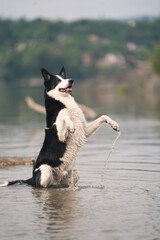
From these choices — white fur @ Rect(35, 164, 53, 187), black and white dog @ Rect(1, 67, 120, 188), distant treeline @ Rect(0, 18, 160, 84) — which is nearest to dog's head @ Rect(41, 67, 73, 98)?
black and white dog @ Rect(1, 67, 120, 188)

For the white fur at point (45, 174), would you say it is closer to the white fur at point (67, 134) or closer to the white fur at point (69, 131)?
the white fur at point (67, 134)

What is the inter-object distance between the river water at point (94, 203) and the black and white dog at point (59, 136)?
0.99 feet

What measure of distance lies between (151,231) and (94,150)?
8342mm

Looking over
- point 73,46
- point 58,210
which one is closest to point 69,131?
point 58,210

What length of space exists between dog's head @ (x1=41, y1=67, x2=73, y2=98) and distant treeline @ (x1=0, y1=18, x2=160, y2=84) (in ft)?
436

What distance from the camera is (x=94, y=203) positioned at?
9.97m

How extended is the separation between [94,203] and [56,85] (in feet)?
7.67

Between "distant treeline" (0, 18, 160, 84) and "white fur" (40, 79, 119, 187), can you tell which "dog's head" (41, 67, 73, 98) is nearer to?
"white fur" (40, 79, 119, 187)

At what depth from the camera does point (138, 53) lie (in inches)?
6363

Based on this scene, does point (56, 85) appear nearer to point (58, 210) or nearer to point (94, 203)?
point (94, 203)

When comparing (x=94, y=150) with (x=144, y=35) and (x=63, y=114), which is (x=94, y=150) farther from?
(x=144, y=35)

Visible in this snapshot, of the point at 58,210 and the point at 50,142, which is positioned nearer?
the point at 58,210

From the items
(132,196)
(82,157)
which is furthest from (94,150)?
(132,196)

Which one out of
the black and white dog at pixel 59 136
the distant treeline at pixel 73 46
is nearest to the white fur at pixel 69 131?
the black and white dog at pixel 59 136
